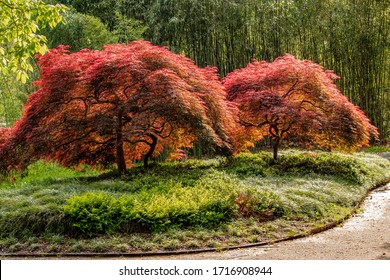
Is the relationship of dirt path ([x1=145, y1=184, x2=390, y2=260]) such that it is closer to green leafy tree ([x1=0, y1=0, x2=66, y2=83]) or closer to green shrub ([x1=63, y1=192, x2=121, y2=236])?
green shrub ([x1=63, y1=192, x2=121, y2=236])

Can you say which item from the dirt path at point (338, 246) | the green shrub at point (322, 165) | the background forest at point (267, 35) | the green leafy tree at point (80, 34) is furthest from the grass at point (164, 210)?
the background forest at point (267, 35)

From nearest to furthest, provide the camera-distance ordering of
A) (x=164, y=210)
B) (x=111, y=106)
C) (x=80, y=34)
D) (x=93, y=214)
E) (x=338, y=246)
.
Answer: (x=338, y=246) → (x=93, y=214) → (x=164, y=210) → (x=111, y=106) → (x=80, y=34)

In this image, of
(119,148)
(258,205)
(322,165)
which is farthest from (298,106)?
(119,148)

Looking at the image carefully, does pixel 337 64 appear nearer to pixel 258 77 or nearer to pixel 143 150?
pixel 258 77

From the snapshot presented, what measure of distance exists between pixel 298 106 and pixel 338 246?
479 cm

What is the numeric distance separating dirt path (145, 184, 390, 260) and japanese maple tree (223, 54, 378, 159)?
295cm

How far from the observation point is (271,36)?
628 inches

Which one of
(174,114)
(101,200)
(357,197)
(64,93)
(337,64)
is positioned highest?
A: (337,64)

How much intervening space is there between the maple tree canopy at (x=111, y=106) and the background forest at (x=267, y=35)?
20.8 ft

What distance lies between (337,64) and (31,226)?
13.6m

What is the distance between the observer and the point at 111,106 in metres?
8.65

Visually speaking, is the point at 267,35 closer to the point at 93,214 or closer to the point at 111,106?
the point at 111,106

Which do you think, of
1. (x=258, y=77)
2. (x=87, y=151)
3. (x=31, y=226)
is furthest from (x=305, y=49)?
(x=31, y=226)

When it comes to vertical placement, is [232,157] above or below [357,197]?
above
